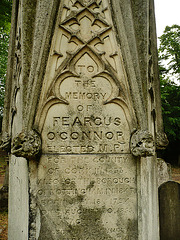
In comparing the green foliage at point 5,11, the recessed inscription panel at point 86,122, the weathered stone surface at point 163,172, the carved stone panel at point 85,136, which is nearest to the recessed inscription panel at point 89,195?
the carved stone panel at point 85,136

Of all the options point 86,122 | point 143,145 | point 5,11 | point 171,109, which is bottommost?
point 143,145

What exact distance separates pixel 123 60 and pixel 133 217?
1.88m

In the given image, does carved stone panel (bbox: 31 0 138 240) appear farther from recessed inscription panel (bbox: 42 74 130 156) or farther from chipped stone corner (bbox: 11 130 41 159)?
Answer: chipped stone corner (bbox: 11 130 41 159)

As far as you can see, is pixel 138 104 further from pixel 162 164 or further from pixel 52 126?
pixel 162 164

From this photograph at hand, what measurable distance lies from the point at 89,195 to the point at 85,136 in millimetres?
699

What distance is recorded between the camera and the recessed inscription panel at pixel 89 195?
3057 millimetres

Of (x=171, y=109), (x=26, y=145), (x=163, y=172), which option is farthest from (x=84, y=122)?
(x=171, y=109)

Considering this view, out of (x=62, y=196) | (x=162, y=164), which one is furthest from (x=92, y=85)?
(x=162, y=164)

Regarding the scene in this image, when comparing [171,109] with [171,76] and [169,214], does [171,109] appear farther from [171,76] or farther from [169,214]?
[169,214]

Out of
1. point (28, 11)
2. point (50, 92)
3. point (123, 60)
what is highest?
point (28, 11)

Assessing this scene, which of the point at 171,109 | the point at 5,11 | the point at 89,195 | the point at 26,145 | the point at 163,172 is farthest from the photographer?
the point at 171,109

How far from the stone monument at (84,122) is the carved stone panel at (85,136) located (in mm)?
12

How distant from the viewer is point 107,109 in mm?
3227

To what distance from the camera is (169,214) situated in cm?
520
